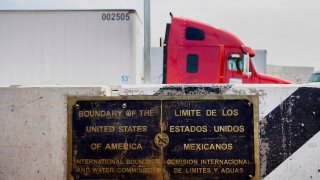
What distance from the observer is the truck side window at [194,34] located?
34.2 feet

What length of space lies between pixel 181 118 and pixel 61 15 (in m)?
9.07

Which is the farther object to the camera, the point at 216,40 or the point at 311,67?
the point at 311,67

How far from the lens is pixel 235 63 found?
10.8 metres

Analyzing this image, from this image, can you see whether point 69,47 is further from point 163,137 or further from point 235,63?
point 163,137

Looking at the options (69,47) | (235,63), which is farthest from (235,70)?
(69,47)

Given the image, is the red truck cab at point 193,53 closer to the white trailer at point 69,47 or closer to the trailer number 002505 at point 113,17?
the white trailer at point 69,47

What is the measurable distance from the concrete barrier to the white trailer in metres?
7.88

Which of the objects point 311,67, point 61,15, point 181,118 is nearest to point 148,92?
point 181,118

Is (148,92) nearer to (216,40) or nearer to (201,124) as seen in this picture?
(201,124)

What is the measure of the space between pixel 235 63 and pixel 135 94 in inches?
291

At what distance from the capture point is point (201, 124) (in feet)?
12.1

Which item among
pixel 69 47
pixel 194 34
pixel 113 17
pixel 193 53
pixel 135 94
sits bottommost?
pixel 135 94

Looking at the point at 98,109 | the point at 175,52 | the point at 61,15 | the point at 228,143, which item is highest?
the point at 61,15

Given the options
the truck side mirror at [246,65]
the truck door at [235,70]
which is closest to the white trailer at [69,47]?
the truck door at [235,70]
